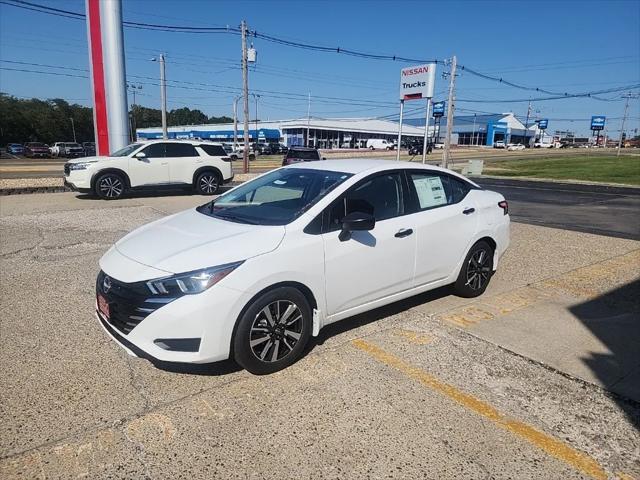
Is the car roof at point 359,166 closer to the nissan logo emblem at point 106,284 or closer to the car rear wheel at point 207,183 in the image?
the nissan logo emblem at point 106,284

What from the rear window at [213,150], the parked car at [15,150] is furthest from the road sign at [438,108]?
the parked car at [15,150]

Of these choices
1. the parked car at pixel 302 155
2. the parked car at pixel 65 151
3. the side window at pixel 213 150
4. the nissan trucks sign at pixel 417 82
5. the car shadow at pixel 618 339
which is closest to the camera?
the car shadow at pixel 618 339

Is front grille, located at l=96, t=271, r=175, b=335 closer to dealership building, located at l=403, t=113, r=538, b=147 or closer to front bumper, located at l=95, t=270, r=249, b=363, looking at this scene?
front bumper, located at l=95, t=270, r=249, b=363

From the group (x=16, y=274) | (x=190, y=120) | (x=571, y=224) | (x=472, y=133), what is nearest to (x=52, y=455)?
(x=16, y=274)

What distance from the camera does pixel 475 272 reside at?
17.1ft

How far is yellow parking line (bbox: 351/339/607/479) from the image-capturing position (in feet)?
→ 8.63

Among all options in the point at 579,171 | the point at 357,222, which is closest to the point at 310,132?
the point at 579,171

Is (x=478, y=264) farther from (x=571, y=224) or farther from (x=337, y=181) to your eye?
(x=571, y=224)

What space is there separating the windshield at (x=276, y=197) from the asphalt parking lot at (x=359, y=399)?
1192 millimetres

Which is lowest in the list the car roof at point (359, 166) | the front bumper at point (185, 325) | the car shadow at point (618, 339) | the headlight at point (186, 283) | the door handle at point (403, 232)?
the car shadow at point (618, 339)

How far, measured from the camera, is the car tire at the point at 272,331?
10.7ft

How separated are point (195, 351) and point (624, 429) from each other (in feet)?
9.15

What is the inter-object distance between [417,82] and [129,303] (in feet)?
59.5

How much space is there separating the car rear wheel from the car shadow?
11519mm
